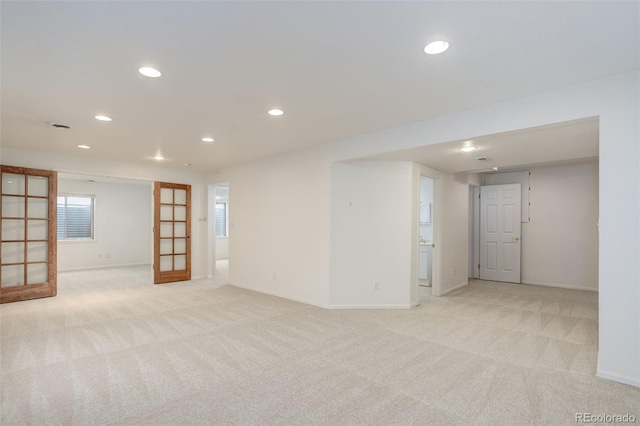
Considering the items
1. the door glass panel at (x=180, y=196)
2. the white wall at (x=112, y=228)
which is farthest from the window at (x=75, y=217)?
the door glass panel at (x=180, y=196)

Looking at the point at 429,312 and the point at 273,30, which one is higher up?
the point at 273,30

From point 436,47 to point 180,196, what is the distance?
22.2 feet

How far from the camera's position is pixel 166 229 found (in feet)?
24.1

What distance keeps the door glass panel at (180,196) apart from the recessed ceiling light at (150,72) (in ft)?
17.1

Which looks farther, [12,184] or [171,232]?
[171,232]

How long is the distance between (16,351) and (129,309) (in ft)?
5.37

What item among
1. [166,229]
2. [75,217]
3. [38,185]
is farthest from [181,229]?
[75,217]

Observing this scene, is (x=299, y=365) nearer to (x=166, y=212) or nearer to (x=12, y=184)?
(x=166, y=212)

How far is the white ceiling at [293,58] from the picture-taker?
6.30ft

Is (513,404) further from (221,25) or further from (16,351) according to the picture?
(16,351)

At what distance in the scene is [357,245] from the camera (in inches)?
197

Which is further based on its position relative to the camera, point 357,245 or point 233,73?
point 357,245

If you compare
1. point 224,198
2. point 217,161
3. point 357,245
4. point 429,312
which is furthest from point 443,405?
point 224,198

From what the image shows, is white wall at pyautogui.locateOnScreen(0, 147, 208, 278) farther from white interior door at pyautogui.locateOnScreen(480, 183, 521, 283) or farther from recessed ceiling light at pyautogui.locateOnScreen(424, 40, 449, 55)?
white interior door at pyautogui.locateOnScreen(480, 183, 521, 283)
